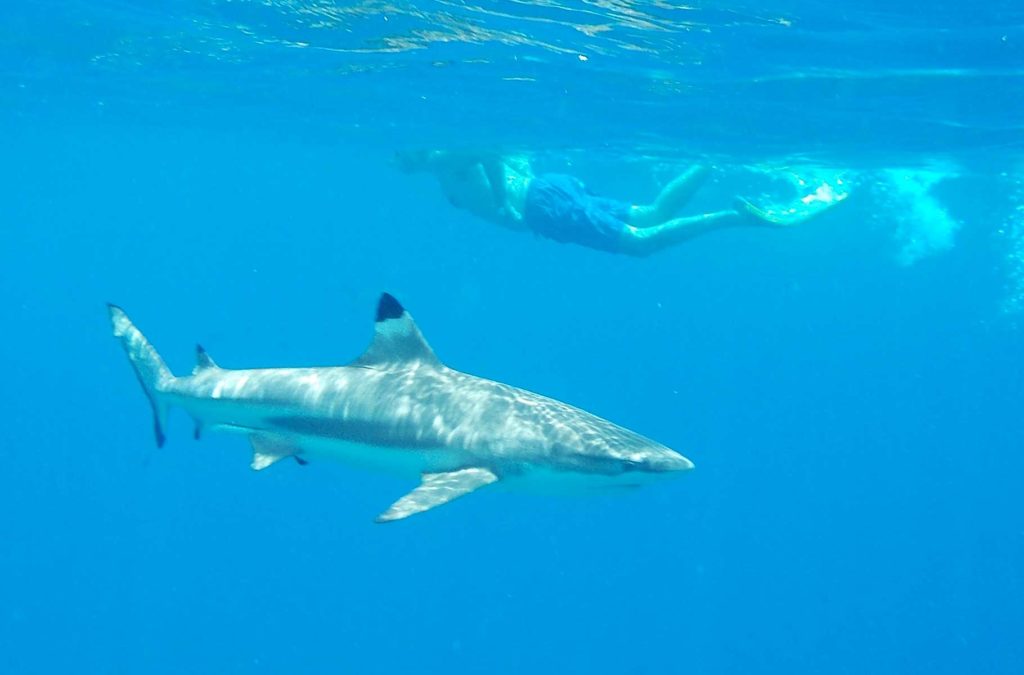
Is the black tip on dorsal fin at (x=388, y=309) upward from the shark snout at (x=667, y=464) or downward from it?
upward

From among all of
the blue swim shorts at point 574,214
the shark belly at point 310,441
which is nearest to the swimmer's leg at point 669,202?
the blue swim shorts at point 574,214

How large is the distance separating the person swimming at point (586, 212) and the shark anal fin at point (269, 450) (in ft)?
33.5

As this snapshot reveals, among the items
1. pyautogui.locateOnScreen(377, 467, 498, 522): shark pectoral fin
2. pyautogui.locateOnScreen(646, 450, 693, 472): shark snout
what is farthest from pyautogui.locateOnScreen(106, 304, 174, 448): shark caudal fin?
pyautogui.locateOnScreen(646, 450, 693, 472): shark snout

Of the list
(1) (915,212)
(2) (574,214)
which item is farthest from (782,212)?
(1) (915,212)

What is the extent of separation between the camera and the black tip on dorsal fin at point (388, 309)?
321 inches

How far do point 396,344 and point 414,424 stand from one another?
1051 mm

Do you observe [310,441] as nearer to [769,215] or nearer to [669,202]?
[669,202]

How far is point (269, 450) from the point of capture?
885cm

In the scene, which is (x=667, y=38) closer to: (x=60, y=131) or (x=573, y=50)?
(x=573, y=50)

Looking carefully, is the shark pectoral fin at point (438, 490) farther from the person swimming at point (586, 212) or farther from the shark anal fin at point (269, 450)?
the person swimming at point (586, 212)

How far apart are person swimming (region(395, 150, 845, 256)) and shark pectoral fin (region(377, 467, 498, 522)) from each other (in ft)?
35.9

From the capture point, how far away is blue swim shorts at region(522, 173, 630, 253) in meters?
17.6

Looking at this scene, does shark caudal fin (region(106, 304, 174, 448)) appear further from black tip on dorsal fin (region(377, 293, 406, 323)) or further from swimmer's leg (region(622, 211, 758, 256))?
swimmer's leg (region(622, 211, 758, 256))

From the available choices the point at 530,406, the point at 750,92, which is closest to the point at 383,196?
the point at 750,92
